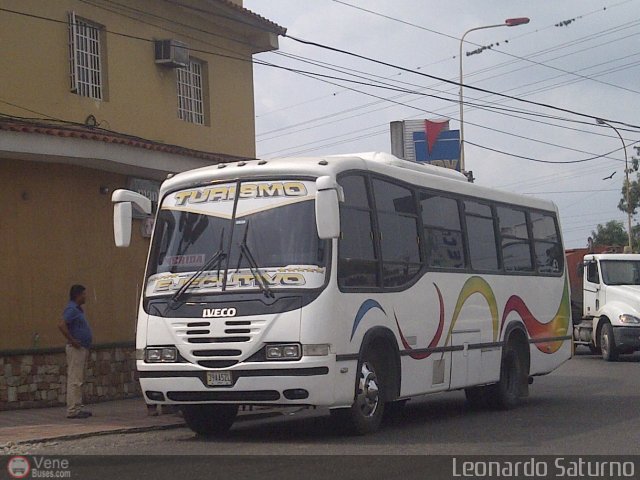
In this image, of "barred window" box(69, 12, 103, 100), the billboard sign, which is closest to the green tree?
the billboard sign

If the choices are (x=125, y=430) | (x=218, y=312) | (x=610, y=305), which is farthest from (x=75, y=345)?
(x=610, y=305)

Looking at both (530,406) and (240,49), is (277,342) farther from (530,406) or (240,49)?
(240,49)

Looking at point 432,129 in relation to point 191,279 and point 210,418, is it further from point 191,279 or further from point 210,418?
point 191,279

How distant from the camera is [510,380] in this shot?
16.4m

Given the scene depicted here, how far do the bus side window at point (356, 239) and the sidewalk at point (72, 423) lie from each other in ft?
11.6

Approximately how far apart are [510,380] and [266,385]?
5.96 metres

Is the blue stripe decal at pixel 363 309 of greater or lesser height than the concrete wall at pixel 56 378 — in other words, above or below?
above

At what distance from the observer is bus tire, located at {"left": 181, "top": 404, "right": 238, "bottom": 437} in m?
13.0

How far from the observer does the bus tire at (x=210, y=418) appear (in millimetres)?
12961

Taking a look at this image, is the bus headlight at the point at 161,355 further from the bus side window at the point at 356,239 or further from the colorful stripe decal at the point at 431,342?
the colorful stripe decal at the point at 431,342

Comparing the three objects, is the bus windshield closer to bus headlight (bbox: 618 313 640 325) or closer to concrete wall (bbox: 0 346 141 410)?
concrete wall (bbox: 0 346 141 410)

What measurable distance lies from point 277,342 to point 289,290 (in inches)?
22.0

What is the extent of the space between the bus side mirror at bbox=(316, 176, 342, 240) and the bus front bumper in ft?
4.34

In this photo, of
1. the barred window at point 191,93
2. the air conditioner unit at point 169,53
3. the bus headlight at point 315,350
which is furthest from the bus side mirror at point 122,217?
the barred window at point 191,93
